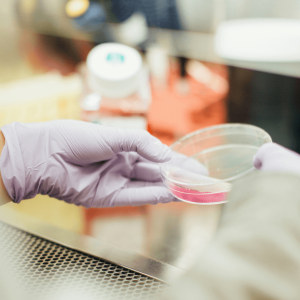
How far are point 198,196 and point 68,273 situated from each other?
330 millimetres

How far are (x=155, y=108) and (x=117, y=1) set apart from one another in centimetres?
57

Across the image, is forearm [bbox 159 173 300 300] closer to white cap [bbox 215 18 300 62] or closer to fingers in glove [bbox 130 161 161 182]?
fingers in glove [bbox 130 161 161 182]

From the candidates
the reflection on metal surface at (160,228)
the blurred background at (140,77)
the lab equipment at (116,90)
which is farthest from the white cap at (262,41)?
the reflection on metal surface at (160,228)

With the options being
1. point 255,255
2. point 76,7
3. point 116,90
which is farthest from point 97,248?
point 76,7

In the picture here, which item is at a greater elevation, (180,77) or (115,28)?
(115,28)

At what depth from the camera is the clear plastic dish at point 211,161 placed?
655 mm

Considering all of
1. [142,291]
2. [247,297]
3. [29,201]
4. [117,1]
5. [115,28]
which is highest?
[117,1]

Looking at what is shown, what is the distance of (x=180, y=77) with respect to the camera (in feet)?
4.72

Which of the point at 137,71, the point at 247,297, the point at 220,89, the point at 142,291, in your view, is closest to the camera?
the point at 247,297

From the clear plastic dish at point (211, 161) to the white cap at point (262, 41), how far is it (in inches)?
16.7

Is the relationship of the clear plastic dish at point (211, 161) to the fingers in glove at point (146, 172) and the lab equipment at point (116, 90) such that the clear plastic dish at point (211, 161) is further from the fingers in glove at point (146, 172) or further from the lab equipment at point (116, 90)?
the lab equipment at point (116, 90)

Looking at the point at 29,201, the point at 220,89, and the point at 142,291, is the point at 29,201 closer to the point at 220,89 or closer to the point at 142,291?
the point at 142,291

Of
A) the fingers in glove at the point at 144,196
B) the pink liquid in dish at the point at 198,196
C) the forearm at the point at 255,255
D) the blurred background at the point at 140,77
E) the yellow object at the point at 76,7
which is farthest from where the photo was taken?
the yellow object at the point at 76,7

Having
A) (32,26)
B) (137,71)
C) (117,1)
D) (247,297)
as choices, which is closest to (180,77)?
(137,71)
